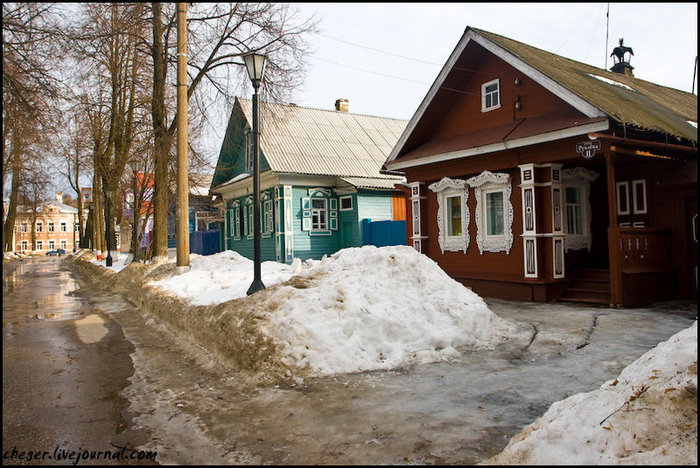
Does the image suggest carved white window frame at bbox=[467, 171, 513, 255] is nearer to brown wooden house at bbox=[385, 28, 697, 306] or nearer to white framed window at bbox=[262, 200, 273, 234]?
brown wooden house at bbox=[385, 28, 697, 306]

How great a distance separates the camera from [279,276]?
1084 centimetres

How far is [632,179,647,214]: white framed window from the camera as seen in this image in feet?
41.1

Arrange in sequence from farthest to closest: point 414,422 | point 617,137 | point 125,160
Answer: point 125,160, point 617,137, point 414,422

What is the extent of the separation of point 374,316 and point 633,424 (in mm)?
4110

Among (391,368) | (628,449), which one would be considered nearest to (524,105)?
(391,368)

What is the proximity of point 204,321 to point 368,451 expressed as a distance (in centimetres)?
487

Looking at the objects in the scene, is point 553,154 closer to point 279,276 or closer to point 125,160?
point 279,276

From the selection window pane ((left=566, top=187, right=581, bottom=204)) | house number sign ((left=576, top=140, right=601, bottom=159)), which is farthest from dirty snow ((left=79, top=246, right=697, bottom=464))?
window pane ((left=566, top=187, right=581, bottom=204))

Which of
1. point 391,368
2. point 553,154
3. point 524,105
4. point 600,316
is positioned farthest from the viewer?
point 524,105

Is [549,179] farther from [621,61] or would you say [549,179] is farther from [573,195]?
[621,61]

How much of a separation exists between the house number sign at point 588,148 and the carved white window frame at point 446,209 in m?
3.86

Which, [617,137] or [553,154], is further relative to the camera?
[553,154]

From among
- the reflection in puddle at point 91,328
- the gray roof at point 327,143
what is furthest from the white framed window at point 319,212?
the reflection in puddle at point 91,328

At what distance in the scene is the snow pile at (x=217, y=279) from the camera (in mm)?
9992
